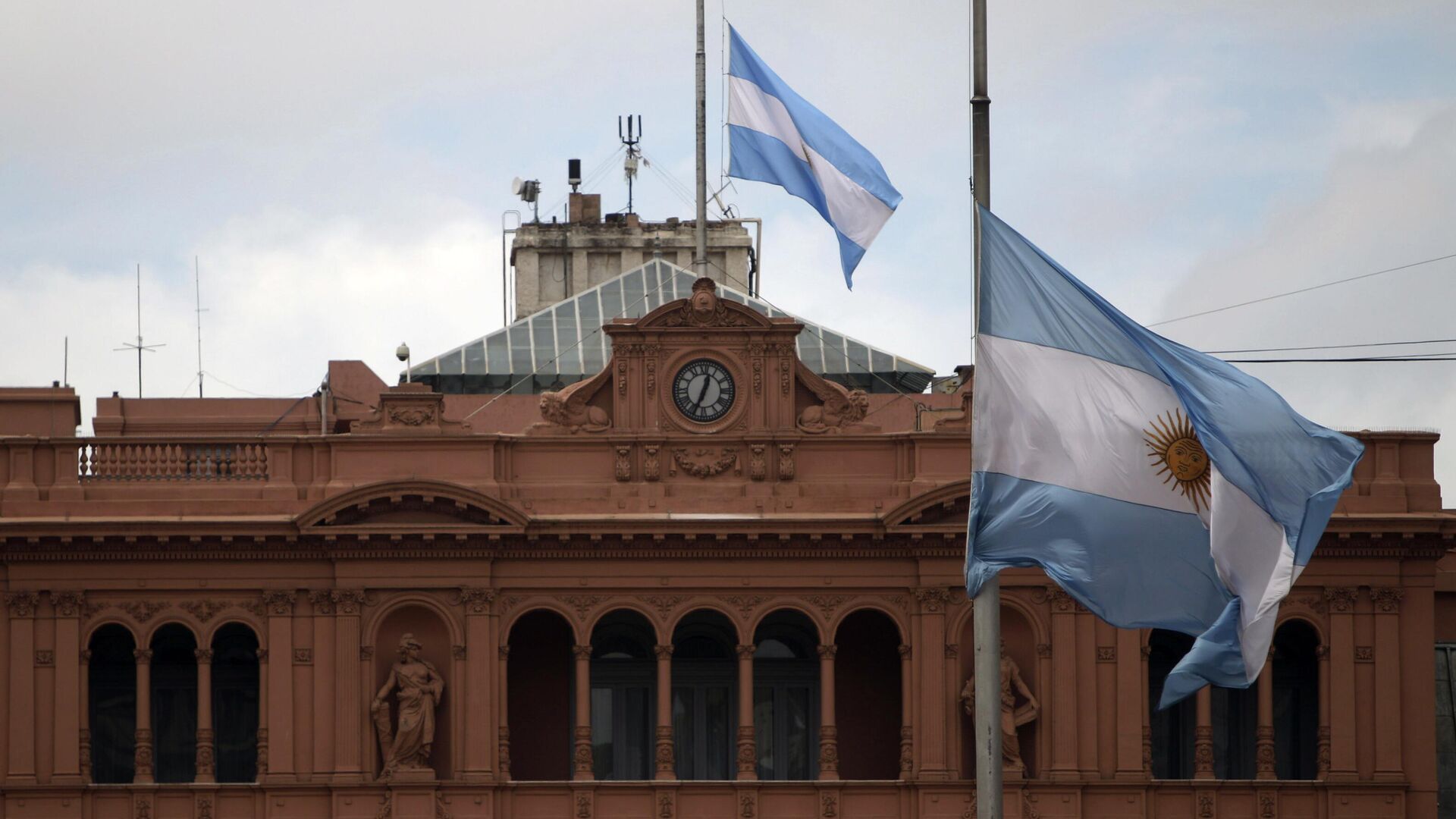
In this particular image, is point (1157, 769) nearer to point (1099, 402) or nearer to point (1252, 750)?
point (1252, 750)

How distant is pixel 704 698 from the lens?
52188 mm

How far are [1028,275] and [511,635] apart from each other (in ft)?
85.3

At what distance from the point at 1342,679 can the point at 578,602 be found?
14.3 m

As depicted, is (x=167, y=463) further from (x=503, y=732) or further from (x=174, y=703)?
(x=503, y=732)

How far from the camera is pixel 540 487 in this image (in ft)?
165

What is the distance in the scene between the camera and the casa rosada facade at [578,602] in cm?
4953

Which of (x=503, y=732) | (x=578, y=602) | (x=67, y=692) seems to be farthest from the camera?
(x=578, y=602)

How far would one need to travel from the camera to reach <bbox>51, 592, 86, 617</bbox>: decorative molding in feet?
163

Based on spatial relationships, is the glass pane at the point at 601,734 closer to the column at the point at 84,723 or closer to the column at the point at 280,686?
the column at the point at 280,686

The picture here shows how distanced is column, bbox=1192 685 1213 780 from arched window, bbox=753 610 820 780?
7.14 meters

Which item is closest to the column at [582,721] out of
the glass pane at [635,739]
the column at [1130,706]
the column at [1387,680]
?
the glass pane at [635,739]

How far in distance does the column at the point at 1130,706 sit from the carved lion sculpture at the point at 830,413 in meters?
6.45

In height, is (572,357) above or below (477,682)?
above

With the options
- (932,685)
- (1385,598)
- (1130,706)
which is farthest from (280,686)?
(1385,598)
